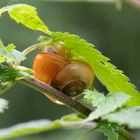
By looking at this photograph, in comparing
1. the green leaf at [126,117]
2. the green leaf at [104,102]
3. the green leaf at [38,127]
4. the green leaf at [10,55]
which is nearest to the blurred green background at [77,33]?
the green leaf at [38,127]

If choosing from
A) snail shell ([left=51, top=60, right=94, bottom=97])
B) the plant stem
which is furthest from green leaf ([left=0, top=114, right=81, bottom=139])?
the plant stem

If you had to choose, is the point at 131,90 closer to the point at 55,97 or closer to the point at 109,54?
the point at 55,97

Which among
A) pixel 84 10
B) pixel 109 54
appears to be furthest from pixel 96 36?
pixel 84 10

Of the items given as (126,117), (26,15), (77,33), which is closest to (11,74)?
(26,15)

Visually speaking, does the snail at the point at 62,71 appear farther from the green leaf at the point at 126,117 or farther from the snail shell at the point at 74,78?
the green leaf at the point at 126,117

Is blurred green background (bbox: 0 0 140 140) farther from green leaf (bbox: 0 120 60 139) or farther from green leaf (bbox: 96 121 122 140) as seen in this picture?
green leaf (bbox: 96 121 122 140)
